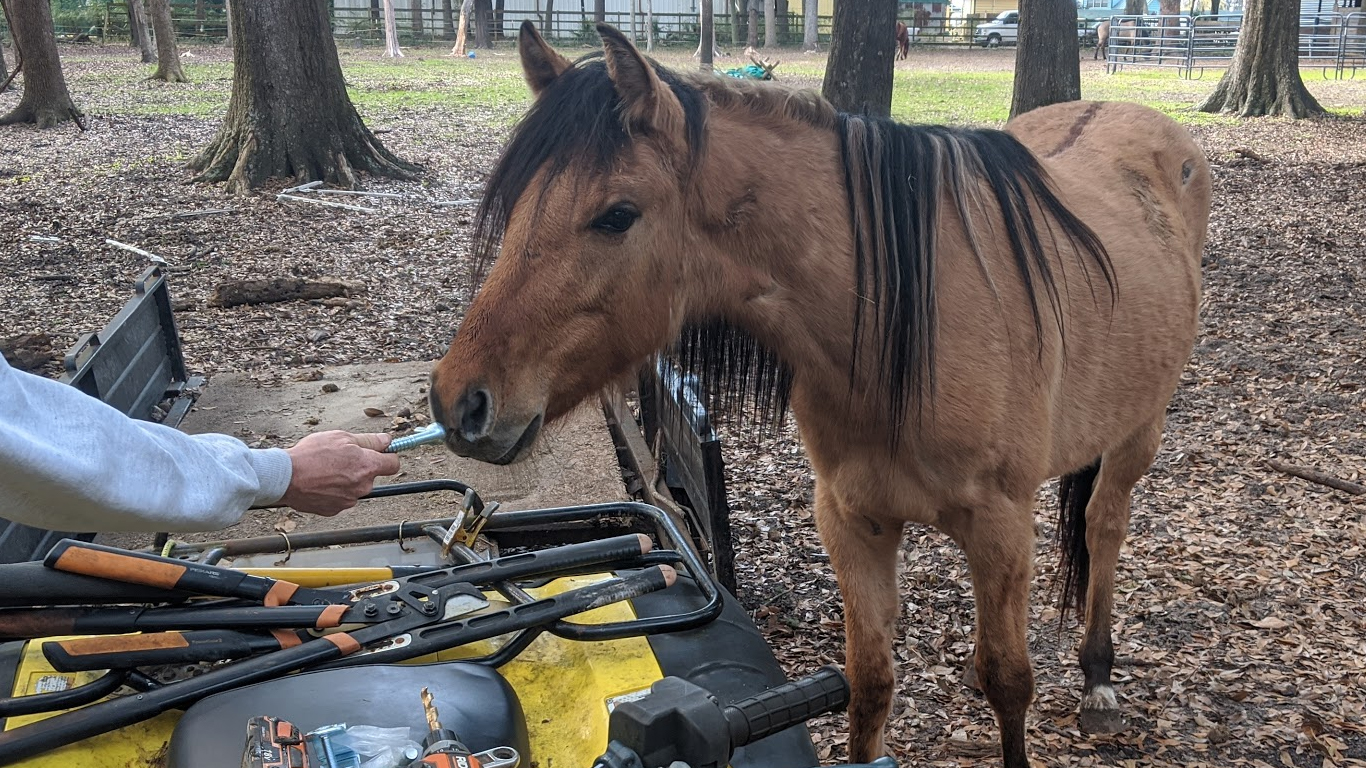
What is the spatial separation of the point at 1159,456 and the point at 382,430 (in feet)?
12.3

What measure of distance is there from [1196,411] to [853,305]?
13.3 ft

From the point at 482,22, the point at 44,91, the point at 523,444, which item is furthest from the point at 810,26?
the point at 523,444

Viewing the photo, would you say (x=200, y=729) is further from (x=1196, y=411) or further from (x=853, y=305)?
(x=1196, y=411)

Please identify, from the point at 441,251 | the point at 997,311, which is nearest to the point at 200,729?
the point at 997,311

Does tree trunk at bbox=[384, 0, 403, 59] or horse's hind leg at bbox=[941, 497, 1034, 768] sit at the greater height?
tree trunk at bbox=[384, 0, 403, 59]

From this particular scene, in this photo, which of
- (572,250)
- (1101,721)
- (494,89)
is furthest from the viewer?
(494,89)

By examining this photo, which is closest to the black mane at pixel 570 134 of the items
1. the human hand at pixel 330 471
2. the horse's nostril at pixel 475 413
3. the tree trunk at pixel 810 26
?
the horse's nostril at pixel 475 413

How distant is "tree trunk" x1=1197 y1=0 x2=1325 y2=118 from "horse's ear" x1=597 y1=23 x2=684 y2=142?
15.7 meters

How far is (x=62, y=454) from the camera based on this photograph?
4.91 feet

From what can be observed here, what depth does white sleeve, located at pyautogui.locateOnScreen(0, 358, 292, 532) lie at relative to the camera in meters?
1.47

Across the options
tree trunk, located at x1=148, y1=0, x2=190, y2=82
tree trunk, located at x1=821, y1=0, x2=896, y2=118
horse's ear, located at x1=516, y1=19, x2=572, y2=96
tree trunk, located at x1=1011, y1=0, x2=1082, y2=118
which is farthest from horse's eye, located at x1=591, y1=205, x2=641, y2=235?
tree trunk, located at x1=148, y1=0, x2=190, y2=82

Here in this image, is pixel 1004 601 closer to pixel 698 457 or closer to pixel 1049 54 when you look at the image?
pixel 698 457

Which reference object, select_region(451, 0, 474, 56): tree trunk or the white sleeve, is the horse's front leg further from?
select_region(451, 0, 474, 56): tree trunk

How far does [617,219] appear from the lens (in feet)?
6.97
